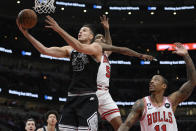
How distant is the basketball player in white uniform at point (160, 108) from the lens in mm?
5344

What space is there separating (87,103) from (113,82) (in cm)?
2294

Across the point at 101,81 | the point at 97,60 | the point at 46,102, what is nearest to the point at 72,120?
the point at 97,60

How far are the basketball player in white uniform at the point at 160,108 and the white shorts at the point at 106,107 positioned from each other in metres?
0.65

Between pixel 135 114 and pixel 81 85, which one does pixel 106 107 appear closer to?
pixel 135 114

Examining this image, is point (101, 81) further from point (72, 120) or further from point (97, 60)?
point (72, 120)

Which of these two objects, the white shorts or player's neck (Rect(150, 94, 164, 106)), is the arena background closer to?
the white shorts

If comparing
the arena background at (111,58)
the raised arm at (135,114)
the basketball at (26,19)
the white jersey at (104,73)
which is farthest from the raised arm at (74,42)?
the arena background at (111,58)

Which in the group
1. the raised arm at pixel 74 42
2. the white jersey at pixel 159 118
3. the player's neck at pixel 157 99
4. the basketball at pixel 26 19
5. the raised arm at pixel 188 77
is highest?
the basketball at pixel 26 19

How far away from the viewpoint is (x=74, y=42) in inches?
183

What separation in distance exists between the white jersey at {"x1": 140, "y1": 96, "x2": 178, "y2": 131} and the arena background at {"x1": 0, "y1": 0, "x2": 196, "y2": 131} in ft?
65.2

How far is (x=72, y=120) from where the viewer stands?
4762mm

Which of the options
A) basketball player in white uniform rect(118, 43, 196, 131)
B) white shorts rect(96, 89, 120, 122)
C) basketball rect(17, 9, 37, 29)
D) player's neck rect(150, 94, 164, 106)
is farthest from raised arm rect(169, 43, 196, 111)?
basketball rect(17, 9, 37, 29)

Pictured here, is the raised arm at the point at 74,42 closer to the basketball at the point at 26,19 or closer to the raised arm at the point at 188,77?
the basketball at the point at 26,19

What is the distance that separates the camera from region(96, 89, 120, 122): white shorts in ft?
19.9
